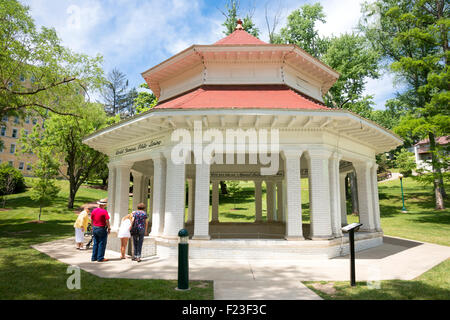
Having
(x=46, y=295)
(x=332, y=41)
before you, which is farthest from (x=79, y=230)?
(x=332, y=41)

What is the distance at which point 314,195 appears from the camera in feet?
32.8

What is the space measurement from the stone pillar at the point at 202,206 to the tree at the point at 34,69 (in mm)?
12685

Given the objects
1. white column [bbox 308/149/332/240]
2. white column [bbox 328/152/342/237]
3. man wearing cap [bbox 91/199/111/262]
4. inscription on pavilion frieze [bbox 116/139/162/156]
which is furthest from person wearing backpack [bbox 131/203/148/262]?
white column [bbox 328/152/342/237]

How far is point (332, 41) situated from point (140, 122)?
2505cm

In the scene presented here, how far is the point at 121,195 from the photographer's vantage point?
13.0 metres

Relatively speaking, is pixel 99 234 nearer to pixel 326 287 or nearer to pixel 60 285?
pixel 60 285

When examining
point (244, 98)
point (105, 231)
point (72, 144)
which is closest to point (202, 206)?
point (105, 231)

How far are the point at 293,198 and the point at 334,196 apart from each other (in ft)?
6.92

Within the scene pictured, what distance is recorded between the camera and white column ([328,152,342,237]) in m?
10.6

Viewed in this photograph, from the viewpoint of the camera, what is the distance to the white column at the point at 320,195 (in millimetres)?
9828

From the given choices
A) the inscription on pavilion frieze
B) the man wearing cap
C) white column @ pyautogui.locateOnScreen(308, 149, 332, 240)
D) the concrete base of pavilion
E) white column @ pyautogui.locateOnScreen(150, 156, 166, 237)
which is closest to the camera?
the man wearing cap

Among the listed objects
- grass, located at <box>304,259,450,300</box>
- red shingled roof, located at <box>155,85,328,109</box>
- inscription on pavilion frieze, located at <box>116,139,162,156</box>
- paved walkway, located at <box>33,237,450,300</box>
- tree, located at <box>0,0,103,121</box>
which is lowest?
paved walkway, located at <box>33,237,450,300</box>

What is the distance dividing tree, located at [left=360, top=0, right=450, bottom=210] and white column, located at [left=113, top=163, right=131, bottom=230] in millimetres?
19214

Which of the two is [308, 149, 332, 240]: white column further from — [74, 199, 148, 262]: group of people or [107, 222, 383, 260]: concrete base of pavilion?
[74, 199, 148, 262]: group of people
